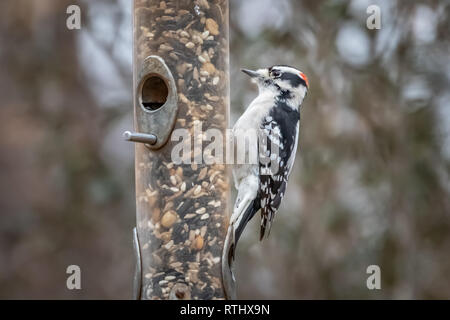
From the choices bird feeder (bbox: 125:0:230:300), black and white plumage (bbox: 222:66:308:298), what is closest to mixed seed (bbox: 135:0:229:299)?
bird feeder (bbox: 125:0:230:300)

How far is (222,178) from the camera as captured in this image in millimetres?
4375

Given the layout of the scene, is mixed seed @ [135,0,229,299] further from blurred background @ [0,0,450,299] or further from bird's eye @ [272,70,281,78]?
blurred background @ [0,0,450,299]

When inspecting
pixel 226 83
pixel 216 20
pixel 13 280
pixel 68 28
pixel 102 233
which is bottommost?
pixel 13 280

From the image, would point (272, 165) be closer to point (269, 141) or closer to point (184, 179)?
point (269, 141)

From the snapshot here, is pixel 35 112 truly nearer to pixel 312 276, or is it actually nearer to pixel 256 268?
pixel 256 268

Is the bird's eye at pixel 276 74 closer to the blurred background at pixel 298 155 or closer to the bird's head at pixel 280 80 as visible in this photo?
the bird's head at pixel 280 80

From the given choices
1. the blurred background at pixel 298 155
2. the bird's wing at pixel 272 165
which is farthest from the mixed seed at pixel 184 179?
the blurred background at pixel 298 155

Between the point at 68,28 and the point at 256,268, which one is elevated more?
the point at 68,28

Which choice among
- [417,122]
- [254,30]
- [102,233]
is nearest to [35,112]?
[102,233]

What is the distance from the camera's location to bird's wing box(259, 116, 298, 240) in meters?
4.82

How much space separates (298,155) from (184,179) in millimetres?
4843

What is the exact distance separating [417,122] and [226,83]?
4.70m

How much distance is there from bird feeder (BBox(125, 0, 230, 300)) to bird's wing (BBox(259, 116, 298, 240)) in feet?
1.74

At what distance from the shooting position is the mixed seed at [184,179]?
414 centimetres
